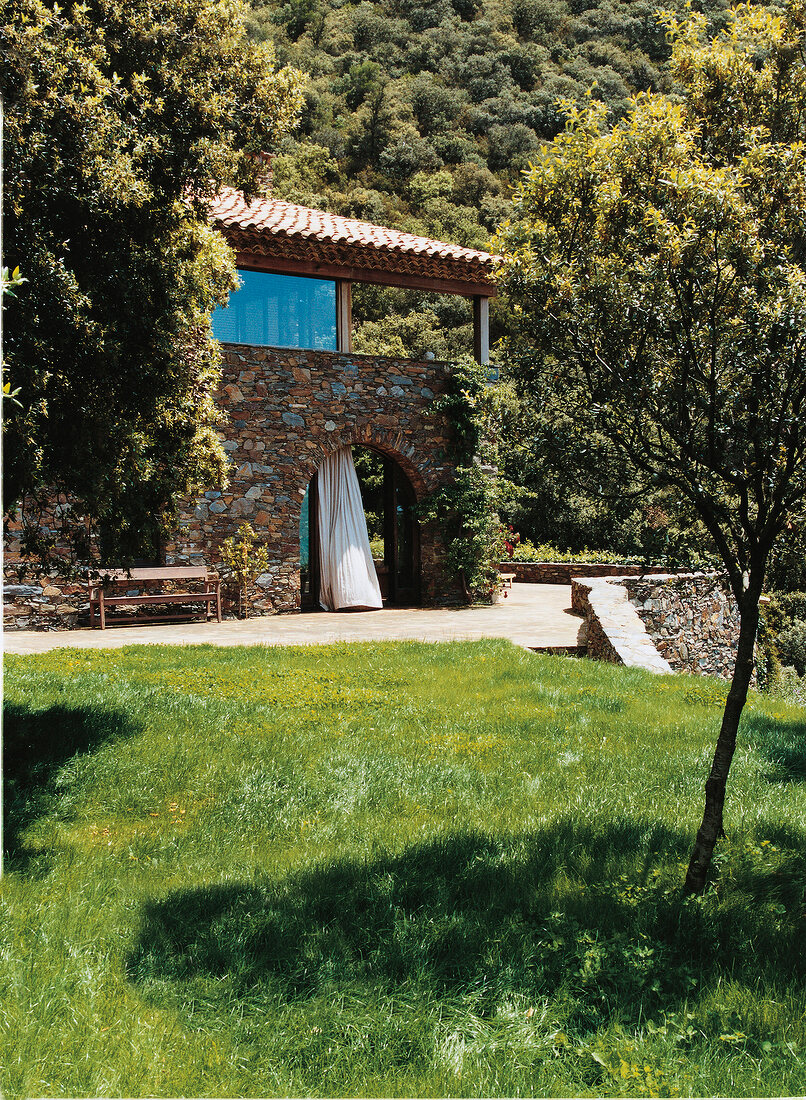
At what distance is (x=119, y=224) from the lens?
4383 millimetres

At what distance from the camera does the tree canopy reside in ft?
9.95

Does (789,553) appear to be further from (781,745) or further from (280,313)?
(280,313)

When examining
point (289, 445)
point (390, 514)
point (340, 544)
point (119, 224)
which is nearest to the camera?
point (119, 224)

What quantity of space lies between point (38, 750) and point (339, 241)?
10199 millimetres

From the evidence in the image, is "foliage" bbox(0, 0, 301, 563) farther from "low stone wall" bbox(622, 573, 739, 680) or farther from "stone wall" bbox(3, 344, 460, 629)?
"low stone wall" bbox(622, 573, 739, 680)

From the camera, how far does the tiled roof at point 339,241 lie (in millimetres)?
12344

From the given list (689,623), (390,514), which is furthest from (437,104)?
(689,623)

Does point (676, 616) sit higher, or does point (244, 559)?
point (244, 559)

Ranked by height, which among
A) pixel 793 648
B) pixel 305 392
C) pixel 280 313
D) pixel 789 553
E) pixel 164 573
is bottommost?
pixel 793 648

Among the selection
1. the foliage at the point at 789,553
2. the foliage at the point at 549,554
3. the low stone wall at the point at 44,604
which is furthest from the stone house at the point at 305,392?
the foliage at the point at 789,553

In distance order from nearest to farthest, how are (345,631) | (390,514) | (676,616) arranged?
(345,631)
(676,616)
(390,514)

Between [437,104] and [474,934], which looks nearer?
[474,934]

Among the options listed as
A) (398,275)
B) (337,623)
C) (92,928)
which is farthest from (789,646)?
(92,928)

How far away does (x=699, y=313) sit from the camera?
3.16m
